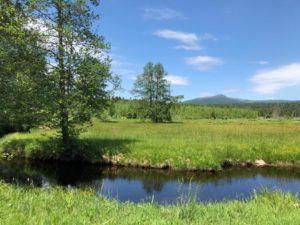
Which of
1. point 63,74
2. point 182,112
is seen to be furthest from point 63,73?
point 182,112

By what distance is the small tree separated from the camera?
8356cm

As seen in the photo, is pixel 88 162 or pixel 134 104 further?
pixel 134 104

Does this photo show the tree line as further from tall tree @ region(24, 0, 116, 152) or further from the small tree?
the small tree

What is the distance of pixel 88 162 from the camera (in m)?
26.4

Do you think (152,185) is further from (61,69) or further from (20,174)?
(61,69)

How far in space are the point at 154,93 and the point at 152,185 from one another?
67.1m

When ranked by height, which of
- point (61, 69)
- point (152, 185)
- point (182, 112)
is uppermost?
point (61, 69)

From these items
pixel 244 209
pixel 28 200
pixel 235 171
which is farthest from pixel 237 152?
pixel 28 200

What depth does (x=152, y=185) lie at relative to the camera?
63.8 ft

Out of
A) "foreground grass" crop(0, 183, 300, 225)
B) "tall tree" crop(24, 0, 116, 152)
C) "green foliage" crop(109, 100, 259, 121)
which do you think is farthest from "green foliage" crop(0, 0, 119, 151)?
"green foliage" crop(109, 100, 259, 121)

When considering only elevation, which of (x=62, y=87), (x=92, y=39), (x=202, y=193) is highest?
(x=92, y=39)

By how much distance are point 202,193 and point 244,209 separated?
28.1 feet

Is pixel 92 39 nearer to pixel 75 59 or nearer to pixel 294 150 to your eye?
pixel 75 59

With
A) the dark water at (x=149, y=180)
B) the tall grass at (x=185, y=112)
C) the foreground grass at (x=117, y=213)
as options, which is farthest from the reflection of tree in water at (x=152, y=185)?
the tall grass at (x=185, y=112)
